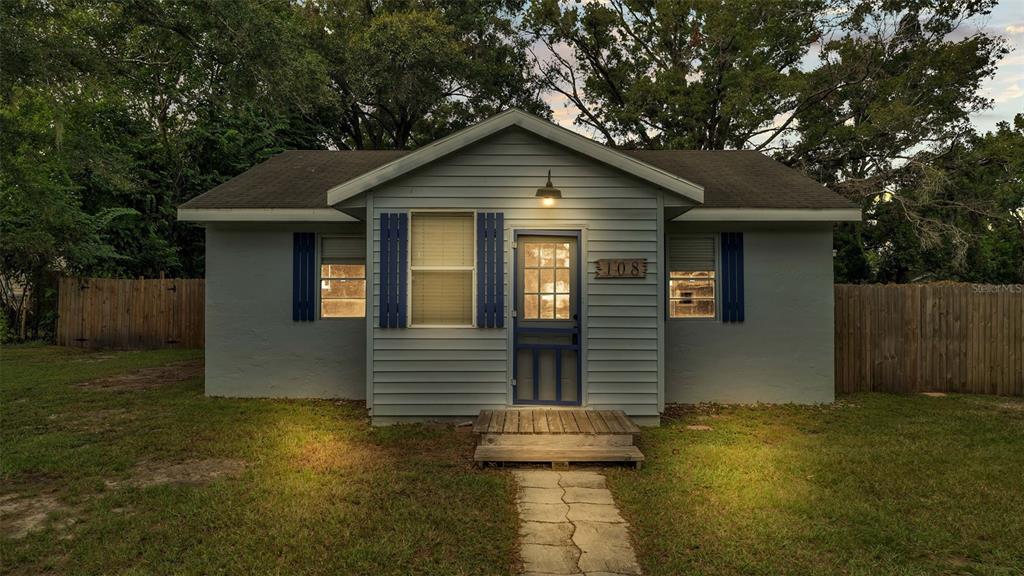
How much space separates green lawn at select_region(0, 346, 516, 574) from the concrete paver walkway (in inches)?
5.4

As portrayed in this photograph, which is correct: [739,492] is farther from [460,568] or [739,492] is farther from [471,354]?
[471,354]

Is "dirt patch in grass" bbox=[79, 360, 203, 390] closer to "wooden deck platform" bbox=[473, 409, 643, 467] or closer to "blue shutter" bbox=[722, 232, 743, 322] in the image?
"wooden deck platform" bbox=[473, 409, 643, 467]

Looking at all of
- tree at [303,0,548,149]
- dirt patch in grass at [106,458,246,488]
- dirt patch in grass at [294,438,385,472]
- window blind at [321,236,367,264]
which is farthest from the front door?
tree at [303,0,548,149]

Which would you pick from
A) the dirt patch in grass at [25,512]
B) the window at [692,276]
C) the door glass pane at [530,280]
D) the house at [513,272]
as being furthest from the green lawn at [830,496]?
the dirt patch in grass at [25,512]

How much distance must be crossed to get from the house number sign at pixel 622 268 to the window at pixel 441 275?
146 centimetres

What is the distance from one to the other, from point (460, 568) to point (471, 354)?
3015 millimetres

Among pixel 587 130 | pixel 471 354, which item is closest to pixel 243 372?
pixel 471 354

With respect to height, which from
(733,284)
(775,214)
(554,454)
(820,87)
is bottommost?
(554,454)

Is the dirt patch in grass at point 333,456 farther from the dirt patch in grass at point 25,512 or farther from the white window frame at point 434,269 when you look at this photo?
the dirt patch in grass at point 25,512

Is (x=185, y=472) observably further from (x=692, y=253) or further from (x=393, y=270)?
(x=692, y=253)

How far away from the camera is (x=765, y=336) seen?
7188 millimetres

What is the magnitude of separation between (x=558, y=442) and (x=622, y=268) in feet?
6.90

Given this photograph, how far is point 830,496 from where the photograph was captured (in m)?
3.90

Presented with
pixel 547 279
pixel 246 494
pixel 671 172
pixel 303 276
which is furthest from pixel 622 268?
pixel 303 276
